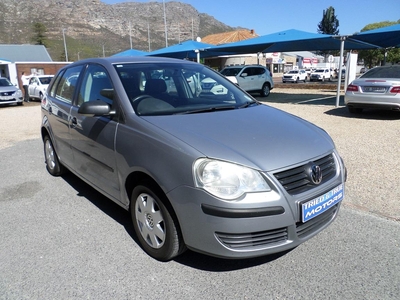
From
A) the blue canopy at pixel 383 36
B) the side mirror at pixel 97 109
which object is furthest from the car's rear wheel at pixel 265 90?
the side mirror at pixel 97 109

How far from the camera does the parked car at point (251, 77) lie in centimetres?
1688

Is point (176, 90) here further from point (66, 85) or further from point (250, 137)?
point (66, 85)

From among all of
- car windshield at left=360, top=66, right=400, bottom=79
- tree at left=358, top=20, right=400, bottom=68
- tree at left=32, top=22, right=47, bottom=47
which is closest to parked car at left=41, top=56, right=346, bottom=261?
car windshield at left=360, top=66, right=400, bottom=79

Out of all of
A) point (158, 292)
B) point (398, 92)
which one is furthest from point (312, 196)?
point (398, 92)

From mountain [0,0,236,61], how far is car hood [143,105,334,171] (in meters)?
79.6

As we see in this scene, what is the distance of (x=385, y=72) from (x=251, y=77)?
8604 mm

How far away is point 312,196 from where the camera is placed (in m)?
2.38

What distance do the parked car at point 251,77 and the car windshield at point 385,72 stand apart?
303 inches

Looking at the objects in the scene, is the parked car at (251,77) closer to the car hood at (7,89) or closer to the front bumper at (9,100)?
the front bumper at (9,100)

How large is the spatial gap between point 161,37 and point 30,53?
96625 mm

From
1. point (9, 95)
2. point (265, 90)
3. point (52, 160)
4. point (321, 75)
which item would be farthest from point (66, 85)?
point (321, 75)

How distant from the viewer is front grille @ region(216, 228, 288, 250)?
88.4 inches

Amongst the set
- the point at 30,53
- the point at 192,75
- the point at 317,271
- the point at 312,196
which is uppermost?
the point at 30,53

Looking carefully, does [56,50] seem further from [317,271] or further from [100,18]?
[317,271]
